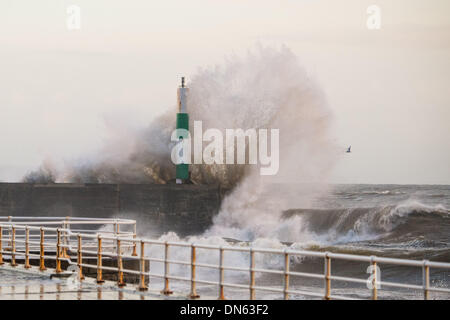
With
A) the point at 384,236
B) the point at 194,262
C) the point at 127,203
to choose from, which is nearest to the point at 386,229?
the point at 384,236

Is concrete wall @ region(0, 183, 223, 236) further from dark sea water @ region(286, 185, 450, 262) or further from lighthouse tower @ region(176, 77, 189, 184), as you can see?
dark sea water @ region(286, 185, 450, 262)

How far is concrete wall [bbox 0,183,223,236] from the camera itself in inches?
1411

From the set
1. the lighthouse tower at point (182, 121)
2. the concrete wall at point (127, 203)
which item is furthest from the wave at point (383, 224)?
the lighthouse tower at point (182, 121)

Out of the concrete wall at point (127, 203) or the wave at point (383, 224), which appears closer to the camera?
the concrete wall at point (127, 203)

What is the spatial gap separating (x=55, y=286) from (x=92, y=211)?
76.3ft

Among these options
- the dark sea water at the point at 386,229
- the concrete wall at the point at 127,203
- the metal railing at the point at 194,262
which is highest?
the metal railing at the point at 194,262

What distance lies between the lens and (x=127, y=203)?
1460 inches

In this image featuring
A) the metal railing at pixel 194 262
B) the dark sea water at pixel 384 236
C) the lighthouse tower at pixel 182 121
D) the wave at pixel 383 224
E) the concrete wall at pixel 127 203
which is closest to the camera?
the metal railing at pixel 194 262

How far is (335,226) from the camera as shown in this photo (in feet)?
138

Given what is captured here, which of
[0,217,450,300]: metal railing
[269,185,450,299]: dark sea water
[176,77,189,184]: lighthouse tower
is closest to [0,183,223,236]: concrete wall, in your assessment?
[176,77,189,184]: lighthouse tower

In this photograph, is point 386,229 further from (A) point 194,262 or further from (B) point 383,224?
(A) point 194,262

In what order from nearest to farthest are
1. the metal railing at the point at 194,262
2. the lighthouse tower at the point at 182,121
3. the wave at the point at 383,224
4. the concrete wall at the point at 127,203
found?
the metal railing at the point at 194,262
the concrete wall at the point at 127,203
the wave at the point at 383,224
the lighthouse tower at the point at 182,121

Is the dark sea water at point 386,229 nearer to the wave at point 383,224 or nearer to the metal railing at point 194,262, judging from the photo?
the wave at point 383,224

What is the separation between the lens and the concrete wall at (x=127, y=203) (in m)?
35.8
